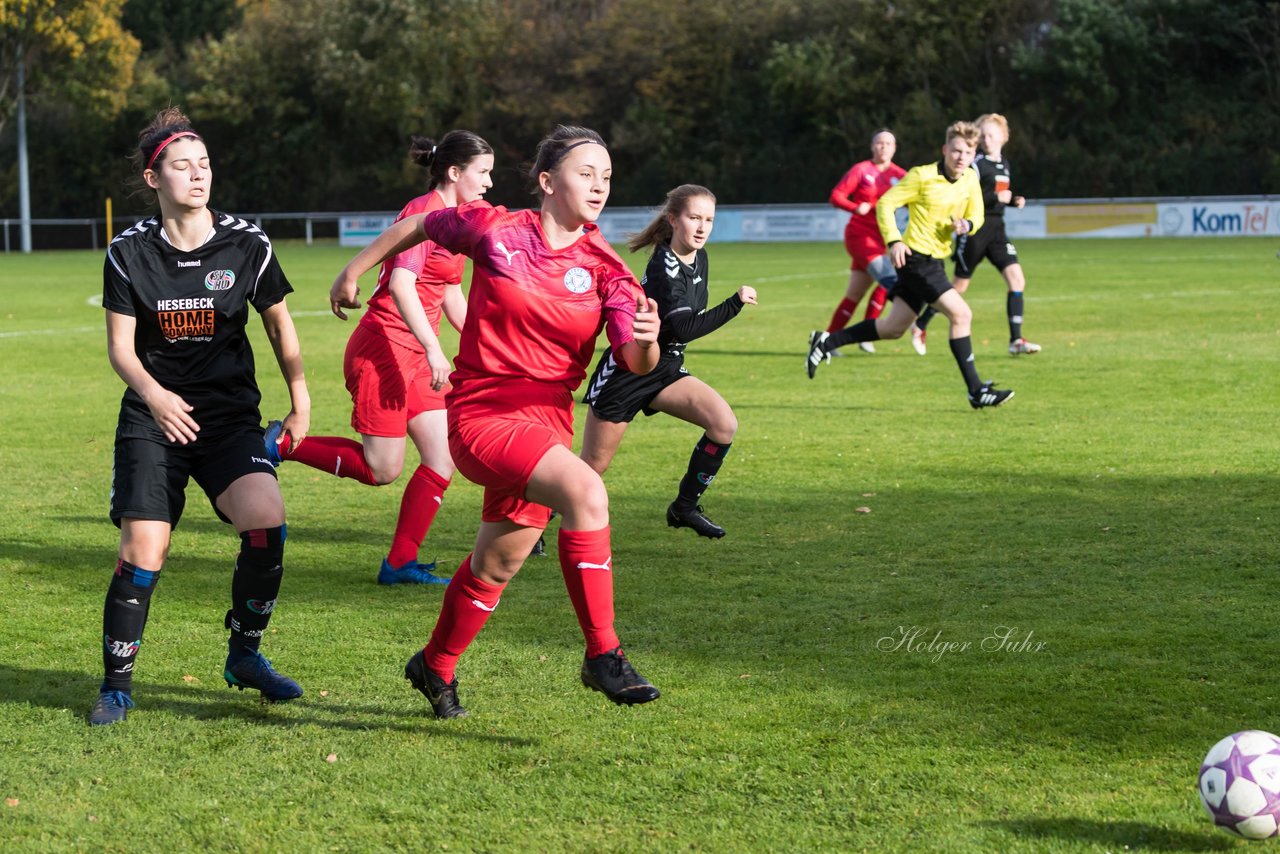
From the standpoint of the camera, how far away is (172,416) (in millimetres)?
4648

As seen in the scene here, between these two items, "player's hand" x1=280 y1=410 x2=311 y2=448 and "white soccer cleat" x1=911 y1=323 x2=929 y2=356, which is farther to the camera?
"white soccer cleat" x1=911 y1=323 x2=929 y2=356

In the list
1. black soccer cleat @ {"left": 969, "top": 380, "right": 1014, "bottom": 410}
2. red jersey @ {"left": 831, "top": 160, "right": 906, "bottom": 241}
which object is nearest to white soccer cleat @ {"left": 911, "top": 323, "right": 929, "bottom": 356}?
red jersey @ {"left": 831, "top": 160, "right": 906, "bottom": 241}

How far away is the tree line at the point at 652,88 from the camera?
4609cm

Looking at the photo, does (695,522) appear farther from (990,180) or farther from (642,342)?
(990,180)

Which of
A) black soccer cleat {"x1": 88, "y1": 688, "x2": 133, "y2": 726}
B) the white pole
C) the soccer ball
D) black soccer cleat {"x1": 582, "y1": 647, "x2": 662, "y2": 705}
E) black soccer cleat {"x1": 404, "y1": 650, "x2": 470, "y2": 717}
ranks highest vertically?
the soccer ball

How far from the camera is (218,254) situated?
4918 mm

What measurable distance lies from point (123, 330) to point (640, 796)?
2102mm

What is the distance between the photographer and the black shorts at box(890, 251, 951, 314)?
11.3 metres

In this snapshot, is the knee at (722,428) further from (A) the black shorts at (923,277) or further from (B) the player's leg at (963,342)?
(A) the black shorts at (923,277)

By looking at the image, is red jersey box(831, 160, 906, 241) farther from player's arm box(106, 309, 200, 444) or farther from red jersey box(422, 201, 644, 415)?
player's arm box(106, 309, 200, 444)

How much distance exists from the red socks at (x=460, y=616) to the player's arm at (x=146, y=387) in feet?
3.02

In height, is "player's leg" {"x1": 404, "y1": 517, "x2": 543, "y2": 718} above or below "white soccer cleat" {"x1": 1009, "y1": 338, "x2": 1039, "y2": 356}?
above

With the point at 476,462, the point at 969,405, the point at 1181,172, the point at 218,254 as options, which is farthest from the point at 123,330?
the point at 1181,172

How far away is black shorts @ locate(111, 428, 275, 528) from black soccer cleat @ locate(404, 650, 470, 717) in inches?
30.7
